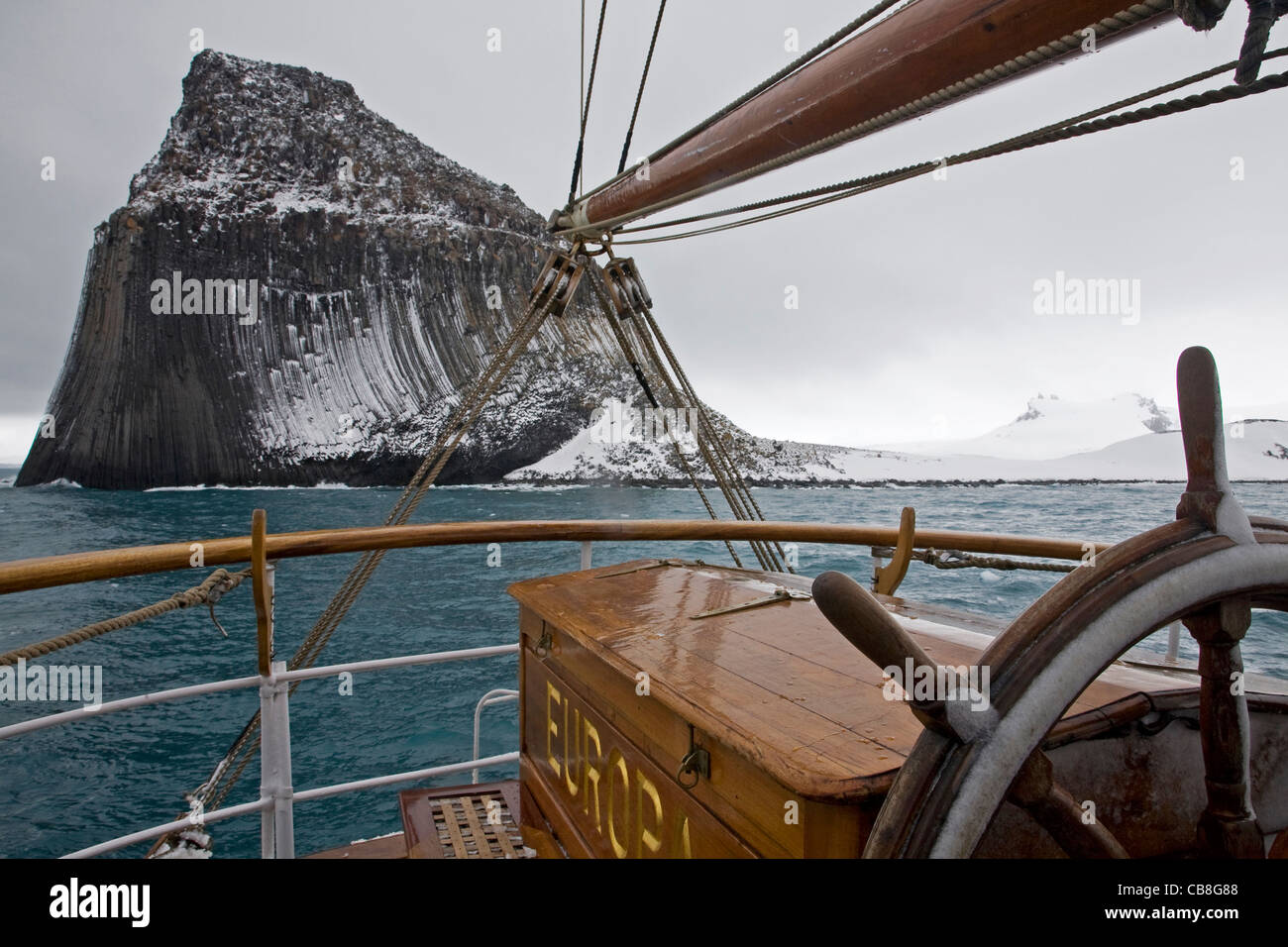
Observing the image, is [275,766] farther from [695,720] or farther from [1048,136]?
[1048,136]

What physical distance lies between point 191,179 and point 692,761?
80507 millimetres

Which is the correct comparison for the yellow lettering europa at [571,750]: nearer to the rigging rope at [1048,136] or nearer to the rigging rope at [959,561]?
the rigging rope at [959,561]

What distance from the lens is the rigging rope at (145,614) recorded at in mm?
1352

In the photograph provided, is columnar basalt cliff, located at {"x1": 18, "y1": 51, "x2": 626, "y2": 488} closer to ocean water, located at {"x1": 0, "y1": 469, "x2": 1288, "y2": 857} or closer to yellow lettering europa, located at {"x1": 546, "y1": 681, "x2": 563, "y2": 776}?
ocean water, located at {"x1": 0, "y1": 469, "x2": 1288, "y2": 857}

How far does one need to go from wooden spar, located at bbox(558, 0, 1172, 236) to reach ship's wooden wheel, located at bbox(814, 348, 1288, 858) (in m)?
1.12

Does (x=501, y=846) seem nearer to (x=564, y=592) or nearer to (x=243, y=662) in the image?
(x=564, y=592)

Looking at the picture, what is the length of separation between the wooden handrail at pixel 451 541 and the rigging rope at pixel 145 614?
6cm

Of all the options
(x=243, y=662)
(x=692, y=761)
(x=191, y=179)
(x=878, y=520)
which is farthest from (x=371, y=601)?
(x=191, y=179)

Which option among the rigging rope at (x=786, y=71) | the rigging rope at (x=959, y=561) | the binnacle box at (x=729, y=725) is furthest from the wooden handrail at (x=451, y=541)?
the rigging rope at (x=786, y=71)

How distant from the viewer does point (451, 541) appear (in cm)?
215

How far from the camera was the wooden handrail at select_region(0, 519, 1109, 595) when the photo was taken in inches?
56.0

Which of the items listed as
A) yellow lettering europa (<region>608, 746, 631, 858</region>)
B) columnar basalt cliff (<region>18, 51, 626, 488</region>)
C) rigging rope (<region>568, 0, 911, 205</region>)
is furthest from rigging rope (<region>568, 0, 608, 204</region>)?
columnar basalt cliff (<region>18, 51, 626, 488</region>)

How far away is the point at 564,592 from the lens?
1900 millimetres

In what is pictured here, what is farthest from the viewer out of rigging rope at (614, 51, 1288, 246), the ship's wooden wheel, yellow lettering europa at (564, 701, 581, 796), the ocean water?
the ocean water
